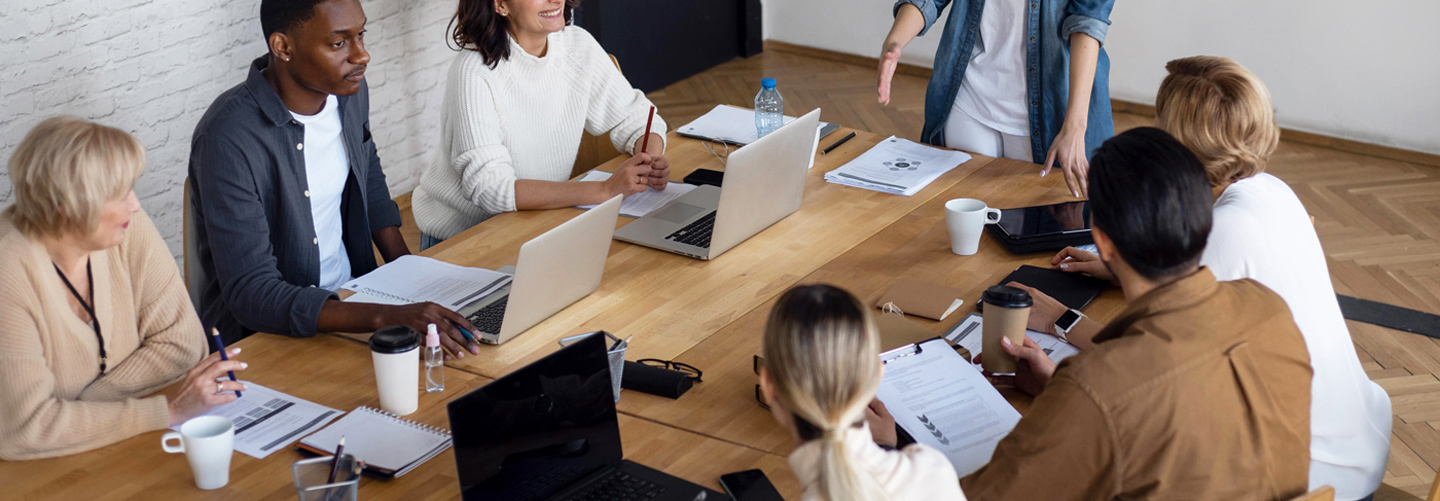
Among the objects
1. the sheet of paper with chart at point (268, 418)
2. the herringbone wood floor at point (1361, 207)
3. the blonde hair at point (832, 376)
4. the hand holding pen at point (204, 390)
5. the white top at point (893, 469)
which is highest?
the blonde hair at point (832, 376)

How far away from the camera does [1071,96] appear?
2.86 metres

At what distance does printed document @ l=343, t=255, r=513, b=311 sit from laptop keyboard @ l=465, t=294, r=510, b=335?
0.15ft

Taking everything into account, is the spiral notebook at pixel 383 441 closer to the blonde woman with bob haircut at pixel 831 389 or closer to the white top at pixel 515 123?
the blonde woman with bob haircut at pixel 831 389

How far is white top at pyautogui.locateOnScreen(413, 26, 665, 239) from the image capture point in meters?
2.74

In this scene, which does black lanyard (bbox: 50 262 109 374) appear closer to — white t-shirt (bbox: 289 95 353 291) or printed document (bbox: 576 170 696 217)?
white t-shirt (bbox: 289 95 353 291)

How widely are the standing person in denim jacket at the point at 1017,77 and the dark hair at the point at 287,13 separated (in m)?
1.38

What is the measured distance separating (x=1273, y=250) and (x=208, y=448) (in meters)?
1.61

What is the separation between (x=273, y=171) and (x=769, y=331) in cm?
143

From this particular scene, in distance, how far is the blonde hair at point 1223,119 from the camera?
196 centimetres

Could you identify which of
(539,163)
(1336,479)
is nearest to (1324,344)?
(1336,479)

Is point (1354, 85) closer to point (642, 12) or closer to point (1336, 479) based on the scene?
point (642, 12)

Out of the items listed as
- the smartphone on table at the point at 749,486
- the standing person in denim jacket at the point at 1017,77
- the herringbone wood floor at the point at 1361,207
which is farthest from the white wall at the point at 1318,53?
the smartphone on table at the point at 749,486

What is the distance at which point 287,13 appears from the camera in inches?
89.7

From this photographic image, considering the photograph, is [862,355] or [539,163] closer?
[862,355]
